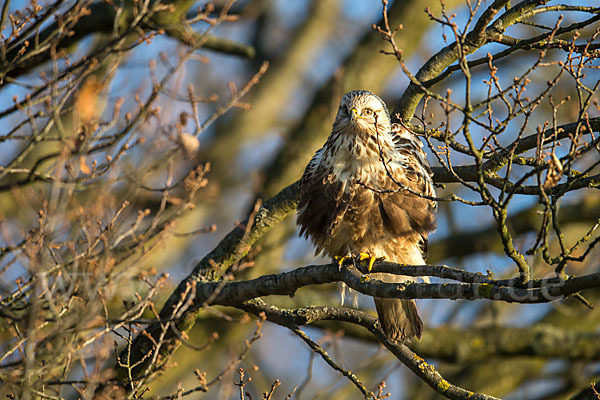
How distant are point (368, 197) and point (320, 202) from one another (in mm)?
360

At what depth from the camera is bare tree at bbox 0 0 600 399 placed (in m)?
3.43

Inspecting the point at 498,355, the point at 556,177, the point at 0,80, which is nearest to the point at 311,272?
the point at 556,177

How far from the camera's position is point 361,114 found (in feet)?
17.2

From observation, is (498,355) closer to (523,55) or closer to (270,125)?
(523,55)

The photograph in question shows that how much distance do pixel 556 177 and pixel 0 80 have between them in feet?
9.72

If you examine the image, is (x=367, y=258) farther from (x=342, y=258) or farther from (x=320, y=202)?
(x=320, y=202)

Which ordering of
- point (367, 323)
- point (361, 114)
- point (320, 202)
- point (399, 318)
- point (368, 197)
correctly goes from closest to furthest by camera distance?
point (367, 323) → point (368, 197) → point (320, 202) → point (361, 114) → point (399, 318)

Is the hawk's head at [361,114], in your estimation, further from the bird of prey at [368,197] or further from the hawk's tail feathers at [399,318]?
the hawk's tail feathers at [399,318]

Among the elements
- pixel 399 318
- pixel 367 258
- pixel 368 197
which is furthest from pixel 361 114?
pixel 399 318

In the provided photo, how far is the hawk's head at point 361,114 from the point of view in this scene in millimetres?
5125

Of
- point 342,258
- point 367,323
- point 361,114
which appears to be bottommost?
point 367,323

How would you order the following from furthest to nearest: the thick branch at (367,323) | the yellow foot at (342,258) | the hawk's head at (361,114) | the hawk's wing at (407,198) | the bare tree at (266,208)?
the hawk's head at (361,114)
the hawk's wing at (407,198)
the yellow foot at (342,258)
the thick branch at (367,323)
the bare tree at (266,208)

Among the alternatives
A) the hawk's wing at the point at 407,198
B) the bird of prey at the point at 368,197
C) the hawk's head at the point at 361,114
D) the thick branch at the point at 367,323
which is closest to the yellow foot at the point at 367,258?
the bird of prey at the point at 368,197

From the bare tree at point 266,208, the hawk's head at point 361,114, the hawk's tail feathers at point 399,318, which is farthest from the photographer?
the hawk's tail feathers at point 399,318
